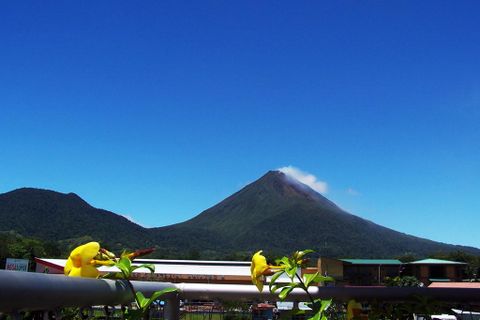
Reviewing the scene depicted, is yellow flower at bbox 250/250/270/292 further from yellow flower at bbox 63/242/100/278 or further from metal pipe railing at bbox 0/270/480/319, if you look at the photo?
yellow flower at bbox 63/242/100/278

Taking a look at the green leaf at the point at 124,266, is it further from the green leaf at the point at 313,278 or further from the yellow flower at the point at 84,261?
the green leaf at the point at 313,278

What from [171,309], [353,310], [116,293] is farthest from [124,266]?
[353,310]

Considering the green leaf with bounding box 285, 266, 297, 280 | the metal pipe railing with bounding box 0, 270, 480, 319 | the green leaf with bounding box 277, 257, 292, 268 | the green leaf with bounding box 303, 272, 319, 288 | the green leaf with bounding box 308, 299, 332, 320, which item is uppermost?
the green leaf with bounding box 277, 257, 292, 268

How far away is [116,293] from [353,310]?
1000mm

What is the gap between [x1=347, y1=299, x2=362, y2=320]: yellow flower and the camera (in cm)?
192

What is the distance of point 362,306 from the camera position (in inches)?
82.9

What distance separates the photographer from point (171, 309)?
2.01 meters

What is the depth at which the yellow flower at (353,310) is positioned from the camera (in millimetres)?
1919

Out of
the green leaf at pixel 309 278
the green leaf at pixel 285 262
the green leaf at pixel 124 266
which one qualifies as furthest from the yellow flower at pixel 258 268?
the green leaf at pixel 124 266

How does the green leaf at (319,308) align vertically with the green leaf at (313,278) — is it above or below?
below

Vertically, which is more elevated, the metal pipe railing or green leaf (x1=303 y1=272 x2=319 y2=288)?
green leaf (x1=303 y1=272 x2=319 y2=288)

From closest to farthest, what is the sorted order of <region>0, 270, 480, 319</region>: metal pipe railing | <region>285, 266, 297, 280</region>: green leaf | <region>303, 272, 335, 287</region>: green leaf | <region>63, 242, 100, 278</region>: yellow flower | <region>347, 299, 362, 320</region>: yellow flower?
<region>0, 270, 480, 319</region>: metal pipe railing
<region>63, 242, 100, 278</region>: yellow flower
<region>285, 266, 297, 280</region>: green leaf
<region>303, 272, 335, 287</region>: green leaf
<region>347, 299, 362, 320</region>: yellow flower

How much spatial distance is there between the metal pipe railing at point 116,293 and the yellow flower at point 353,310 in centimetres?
6

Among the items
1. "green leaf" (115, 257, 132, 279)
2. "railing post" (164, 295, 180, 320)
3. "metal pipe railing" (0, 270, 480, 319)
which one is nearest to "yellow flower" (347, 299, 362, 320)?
"metal pipe railing" (0, 270, 480, 319)
